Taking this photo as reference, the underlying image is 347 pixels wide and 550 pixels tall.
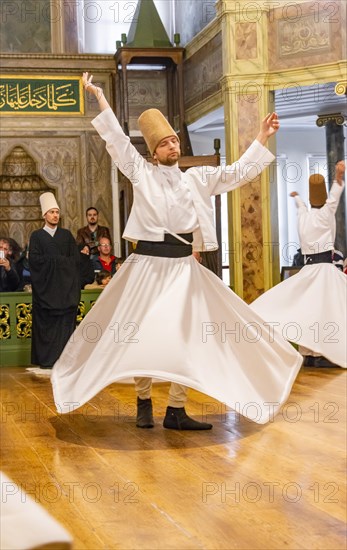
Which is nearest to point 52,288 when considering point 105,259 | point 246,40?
point 105,259

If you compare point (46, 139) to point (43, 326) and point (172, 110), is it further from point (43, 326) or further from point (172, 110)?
point (43, 326)

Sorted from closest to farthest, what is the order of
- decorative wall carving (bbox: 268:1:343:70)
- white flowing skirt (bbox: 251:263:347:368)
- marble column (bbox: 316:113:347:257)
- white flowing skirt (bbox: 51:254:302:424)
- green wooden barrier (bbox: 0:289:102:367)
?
1. white flowing skirt (bbox: 51:254:302:424)
2. white flowing skirt (bbox: 251:263:347:368)
3. green wooden barrier (bbox: 0:289:102:367)
4. decorative wall carving (bbox: 268:1:343:70)
5. marble column (bbox: 316:113:347:257)

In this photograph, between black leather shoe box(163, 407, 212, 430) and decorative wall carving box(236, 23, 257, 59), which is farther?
decorative wall carving box(236, 23, 257, 59)

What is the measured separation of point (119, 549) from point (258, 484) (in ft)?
3.18

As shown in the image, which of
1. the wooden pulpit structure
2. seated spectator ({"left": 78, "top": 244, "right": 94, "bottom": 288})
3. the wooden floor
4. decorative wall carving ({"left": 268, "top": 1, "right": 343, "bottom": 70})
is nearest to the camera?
the wooden floor

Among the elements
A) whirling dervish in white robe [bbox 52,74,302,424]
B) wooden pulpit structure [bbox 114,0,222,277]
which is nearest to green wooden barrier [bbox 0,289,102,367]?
wooden pulpit structure [bbox 114,0,222,277]

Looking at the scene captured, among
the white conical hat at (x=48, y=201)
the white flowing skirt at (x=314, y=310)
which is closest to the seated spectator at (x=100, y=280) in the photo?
the white conical hat at (x=48, y=201)

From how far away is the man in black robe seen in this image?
834 centimetres

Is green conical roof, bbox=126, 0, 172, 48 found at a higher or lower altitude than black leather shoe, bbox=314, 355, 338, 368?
higher

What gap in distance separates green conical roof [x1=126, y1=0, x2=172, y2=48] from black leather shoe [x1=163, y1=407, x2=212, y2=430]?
29.7 feet

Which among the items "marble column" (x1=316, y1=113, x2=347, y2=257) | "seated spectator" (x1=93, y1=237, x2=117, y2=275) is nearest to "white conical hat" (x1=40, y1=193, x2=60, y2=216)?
"seated spectator" (x1=93, y1=237, x2=117, y2=275)

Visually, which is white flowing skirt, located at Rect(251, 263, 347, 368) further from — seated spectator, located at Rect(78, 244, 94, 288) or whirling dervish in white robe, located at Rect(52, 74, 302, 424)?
whirling dervish in white robe, located at Rect(52, 74, 302, 424)

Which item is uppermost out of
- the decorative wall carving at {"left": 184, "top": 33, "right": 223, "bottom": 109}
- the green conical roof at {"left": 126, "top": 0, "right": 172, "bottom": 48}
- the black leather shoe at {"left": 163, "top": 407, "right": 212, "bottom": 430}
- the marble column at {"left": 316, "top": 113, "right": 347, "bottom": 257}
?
the green conical roof at {"left": 126, "top": 0, "right": 172, "bottom": 48}

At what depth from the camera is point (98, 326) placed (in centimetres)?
507
